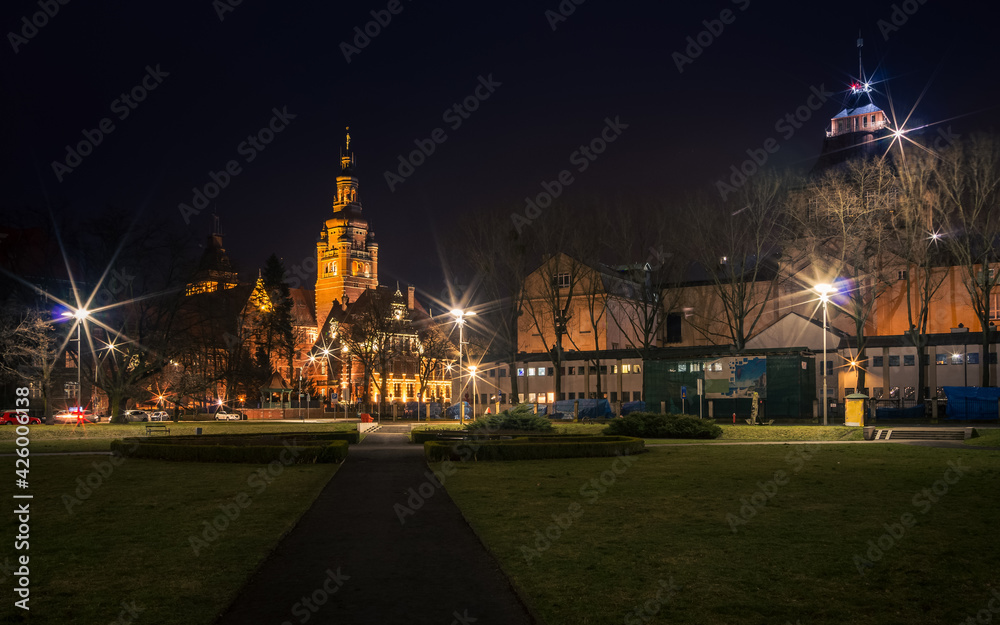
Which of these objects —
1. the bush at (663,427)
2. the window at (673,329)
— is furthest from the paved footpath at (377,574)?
the window at (673,329)

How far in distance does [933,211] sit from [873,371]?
14.4 m

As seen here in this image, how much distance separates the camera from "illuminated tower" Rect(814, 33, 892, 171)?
330 feet

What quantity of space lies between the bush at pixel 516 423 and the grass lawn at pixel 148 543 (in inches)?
663

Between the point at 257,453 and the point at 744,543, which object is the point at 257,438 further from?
the point at 744,543

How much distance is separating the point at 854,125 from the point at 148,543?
4408 inches

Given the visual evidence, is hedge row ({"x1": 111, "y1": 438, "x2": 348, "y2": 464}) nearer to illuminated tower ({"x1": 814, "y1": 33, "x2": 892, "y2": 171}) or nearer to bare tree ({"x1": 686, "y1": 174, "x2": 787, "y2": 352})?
bare tree ({"x1": 686, "y1": 174, "x2": 787, "y2": 352})

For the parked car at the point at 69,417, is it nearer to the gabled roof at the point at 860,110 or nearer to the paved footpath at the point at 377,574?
the paved footpath at the point at 377,574

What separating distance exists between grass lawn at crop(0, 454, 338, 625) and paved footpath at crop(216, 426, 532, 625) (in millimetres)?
414

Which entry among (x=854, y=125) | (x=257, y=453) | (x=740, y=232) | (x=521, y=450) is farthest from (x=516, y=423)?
(x=854, y=125)

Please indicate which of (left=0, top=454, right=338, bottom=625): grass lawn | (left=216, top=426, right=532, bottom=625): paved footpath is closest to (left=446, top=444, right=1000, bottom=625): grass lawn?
(left=216, top=426, right=532, bottom=625): paved footpath

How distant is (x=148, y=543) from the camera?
1316 cm

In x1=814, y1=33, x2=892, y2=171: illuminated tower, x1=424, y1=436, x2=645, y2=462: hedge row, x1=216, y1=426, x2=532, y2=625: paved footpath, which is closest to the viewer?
x1=216, y1=426, x2=532, y2=625: paved footpath

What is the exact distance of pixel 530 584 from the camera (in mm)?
10516

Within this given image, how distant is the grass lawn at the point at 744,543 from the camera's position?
954cm
